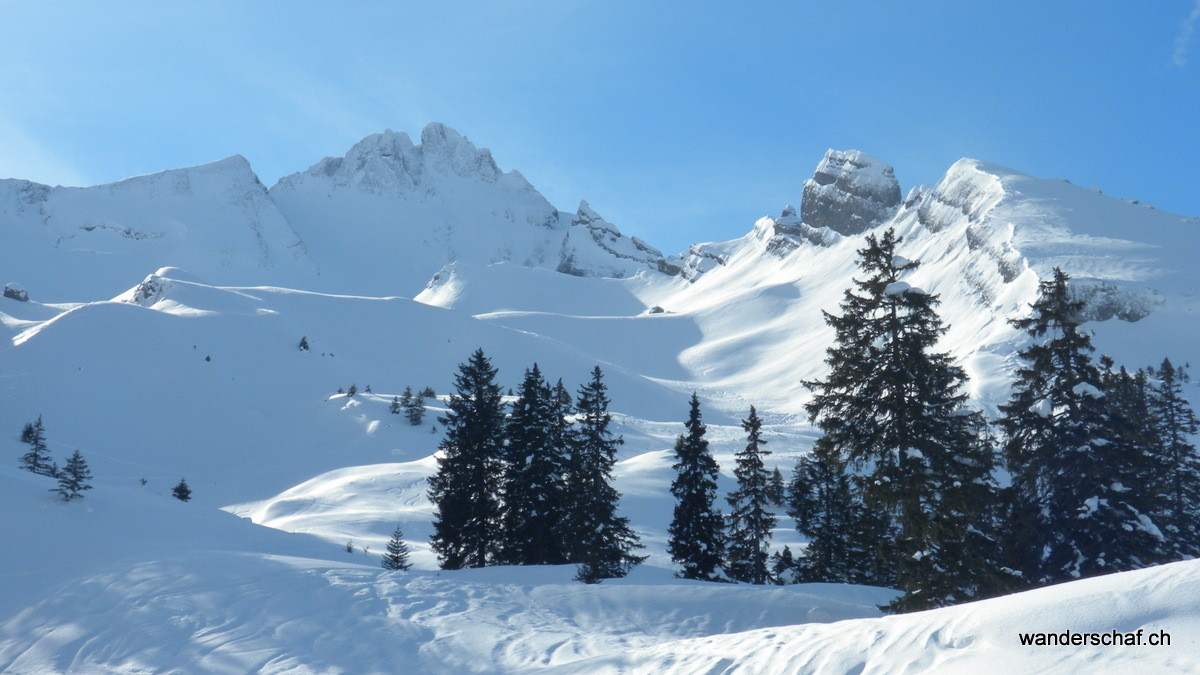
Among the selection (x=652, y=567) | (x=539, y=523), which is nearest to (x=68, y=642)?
(x=539, y=523)

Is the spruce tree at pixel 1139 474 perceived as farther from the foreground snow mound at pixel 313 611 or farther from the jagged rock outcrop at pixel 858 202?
the jagged rock outcrop at pixel 858 202

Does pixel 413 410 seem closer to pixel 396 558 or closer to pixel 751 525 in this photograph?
pixel 396 558

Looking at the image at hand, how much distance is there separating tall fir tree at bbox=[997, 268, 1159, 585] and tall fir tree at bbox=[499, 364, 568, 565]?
13528 millimetres

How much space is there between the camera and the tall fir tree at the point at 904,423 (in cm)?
1348

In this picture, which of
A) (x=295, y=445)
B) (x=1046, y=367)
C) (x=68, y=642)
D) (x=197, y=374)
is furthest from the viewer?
Answer: (x=197, y=374)

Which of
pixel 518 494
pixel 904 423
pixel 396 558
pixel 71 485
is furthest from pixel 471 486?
pixel 904 423

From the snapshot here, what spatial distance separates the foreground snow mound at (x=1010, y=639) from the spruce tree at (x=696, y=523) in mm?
15579

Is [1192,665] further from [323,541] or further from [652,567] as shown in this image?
[323,541]

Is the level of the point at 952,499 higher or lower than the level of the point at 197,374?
lower

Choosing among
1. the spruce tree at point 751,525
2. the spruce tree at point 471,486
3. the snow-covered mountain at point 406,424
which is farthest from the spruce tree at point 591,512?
the spruce tree at point 751,525

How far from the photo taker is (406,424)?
2309 inches

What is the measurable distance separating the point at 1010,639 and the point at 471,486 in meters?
19.0

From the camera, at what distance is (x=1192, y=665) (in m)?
5.93

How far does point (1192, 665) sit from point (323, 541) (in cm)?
2719
